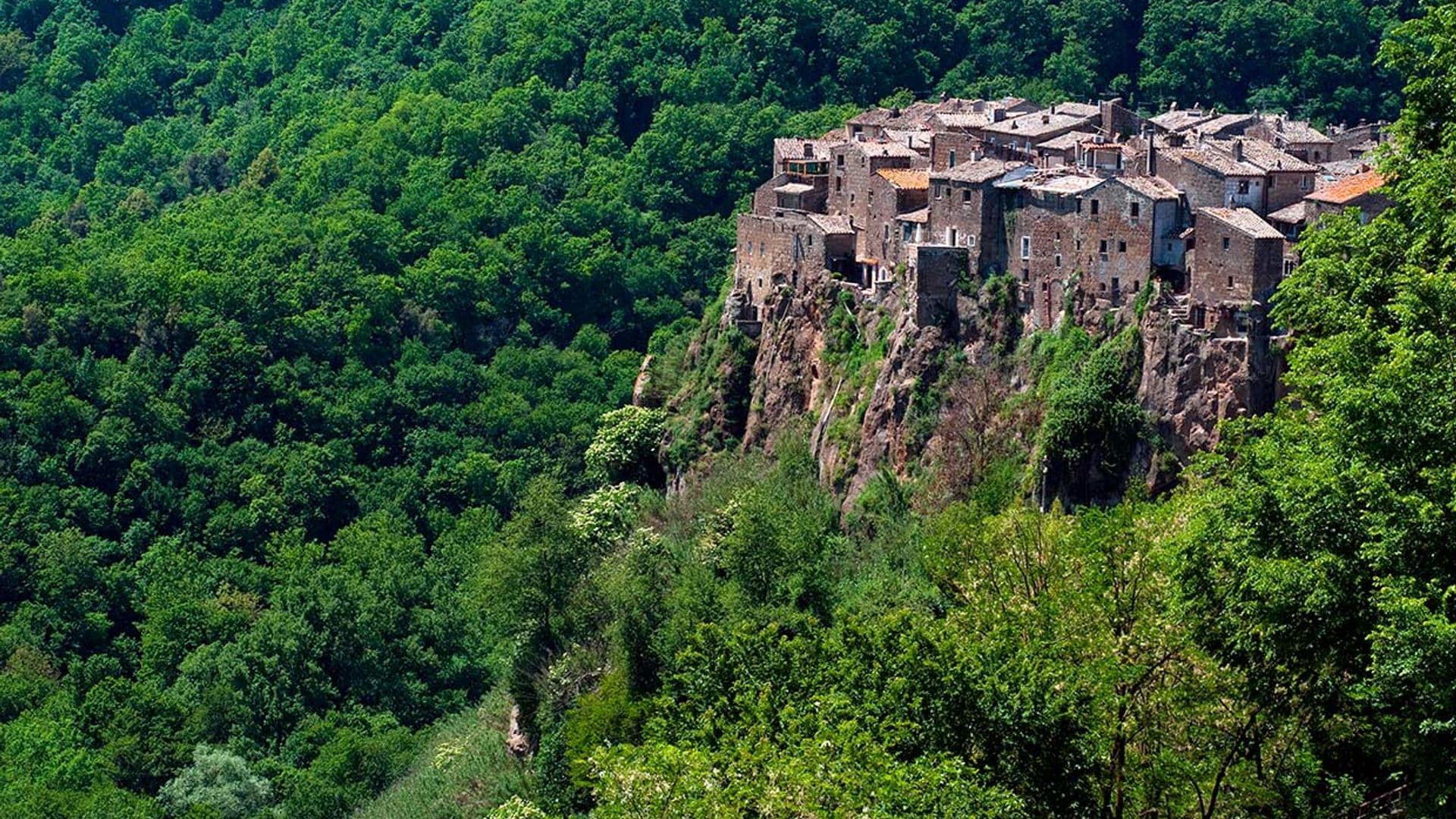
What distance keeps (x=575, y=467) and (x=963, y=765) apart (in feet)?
201

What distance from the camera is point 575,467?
91438mm

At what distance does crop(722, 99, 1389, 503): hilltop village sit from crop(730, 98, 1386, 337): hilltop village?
7cm

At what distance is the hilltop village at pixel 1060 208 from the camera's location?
2195 inches

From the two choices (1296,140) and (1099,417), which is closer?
(1099,417)

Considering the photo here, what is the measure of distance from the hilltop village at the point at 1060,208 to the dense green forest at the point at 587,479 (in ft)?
11.6

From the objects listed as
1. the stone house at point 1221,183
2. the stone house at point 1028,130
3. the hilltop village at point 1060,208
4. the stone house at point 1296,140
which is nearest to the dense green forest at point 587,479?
the hilltop village at point 1060,208

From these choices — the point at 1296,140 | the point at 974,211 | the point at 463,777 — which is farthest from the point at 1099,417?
the point at 463,777

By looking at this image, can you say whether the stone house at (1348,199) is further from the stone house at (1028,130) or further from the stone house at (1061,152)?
the stone house at (1028,130)

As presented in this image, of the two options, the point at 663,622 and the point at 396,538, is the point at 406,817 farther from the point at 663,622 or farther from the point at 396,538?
the point at 396,538

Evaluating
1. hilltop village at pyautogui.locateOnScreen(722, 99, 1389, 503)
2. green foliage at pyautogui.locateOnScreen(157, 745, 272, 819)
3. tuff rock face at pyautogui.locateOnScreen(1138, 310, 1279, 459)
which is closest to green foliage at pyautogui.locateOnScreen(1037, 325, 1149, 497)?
hilltop village at pyautogui.locateOnScreen(722, 99, 1389, 503)

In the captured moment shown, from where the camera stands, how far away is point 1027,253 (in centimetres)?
6188

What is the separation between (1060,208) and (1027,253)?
6.17ft

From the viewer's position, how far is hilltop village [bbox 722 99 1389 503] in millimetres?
55188

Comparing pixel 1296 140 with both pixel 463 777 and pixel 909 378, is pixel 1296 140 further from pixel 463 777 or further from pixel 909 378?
pixel 463 777
